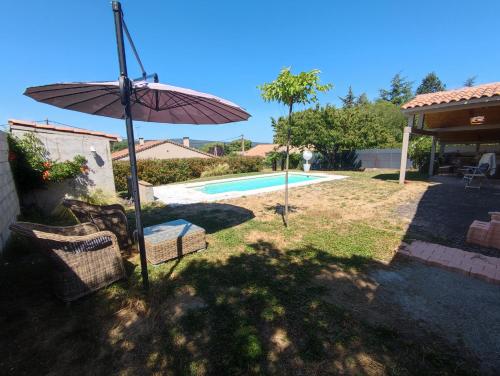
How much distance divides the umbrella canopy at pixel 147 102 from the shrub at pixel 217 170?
1434 cm

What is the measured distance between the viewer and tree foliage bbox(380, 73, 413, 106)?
4884cm

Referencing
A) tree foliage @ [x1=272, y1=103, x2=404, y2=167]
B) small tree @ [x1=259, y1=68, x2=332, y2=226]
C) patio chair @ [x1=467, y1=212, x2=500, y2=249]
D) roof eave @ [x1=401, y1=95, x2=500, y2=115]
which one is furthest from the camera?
tree foliage @ [x1=272, y1=103, x2=404, y2=167]

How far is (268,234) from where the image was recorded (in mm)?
5266

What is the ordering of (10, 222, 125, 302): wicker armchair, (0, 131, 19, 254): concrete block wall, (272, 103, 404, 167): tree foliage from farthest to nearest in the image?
(272, 103, 404, 167): tree foliage < (0, 131, 19, 254): concrete block wall < (10, 222, 125, 302): wicker armchair

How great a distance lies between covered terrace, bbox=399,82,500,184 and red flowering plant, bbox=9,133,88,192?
43.4ft

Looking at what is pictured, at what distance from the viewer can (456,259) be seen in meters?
3.77

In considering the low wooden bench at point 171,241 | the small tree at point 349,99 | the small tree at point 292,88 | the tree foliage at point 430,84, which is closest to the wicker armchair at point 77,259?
the low wooden bench at point 171,241

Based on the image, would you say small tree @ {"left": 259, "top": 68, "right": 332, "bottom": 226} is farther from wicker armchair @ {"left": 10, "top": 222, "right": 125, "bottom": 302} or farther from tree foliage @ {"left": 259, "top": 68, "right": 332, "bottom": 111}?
wicker armchair @ {"left": 10, "top": 222, "right": 125, "bottom": 302}

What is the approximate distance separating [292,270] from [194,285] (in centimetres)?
147

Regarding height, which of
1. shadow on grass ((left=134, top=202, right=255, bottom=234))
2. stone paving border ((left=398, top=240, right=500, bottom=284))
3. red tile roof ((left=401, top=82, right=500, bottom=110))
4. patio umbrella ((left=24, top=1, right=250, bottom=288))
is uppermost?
red tile roof ((left=401, top=82, right=500, bottom=110))

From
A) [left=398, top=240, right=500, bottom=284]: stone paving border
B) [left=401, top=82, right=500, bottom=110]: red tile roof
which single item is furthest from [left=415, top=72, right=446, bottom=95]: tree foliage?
[left=398, top=240, right=500, bottom=284]: stone paving border

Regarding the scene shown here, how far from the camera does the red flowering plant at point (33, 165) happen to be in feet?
21.5

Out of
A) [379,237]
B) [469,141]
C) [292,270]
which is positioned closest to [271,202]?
[379,237]

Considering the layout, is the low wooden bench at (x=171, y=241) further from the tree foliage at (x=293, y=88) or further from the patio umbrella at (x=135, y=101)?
the tree foliage at (x=293, y=88)
